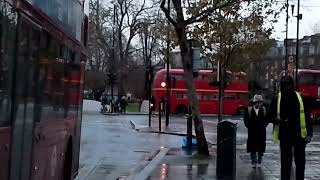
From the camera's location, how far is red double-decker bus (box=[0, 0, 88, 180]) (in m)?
5.86

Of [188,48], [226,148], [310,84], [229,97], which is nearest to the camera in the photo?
[226,148]

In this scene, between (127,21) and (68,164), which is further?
(127,21)

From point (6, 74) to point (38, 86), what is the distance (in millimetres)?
1340

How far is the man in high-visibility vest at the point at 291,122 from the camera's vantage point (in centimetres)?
1026

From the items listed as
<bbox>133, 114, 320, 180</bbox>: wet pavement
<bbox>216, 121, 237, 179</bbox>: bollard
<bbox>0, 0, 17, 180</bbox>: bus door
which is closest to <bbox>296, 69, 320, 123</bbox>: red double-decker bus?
<bbox>133, 114, 320, 180</bbox>: wet pavement

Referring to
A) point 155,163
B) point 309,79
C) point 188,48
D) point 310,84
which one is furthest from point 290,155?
point 309,79

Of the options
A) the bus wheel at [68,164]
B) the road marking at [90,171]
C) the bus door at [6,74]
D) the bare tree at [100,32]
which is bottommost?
the road marking at [90,171]

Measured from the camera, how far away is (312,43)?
123750 mm

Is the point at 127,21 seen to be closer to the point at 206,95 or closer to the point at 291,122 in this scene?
the point at 206,95

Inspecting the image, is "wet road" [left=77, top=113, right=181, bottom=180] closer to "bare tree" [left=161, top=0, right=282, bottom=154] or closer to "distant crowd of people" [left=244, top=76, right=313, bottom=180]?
"bare tree" [left=161, top=0, right=282, bottom=154]

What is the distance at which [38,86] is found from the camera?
23.5ft

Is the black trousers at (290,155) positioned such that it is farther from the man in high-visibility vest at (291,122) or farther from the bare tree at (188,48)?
the bare tree at (188,48)

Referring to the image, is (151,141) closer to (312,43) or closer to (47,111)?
(47,111)

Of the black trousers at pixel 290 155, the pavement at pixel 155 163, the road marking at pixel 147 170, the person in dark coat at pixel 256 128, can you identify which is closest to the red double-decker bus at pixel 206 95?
the pavement at pixel 155 163
